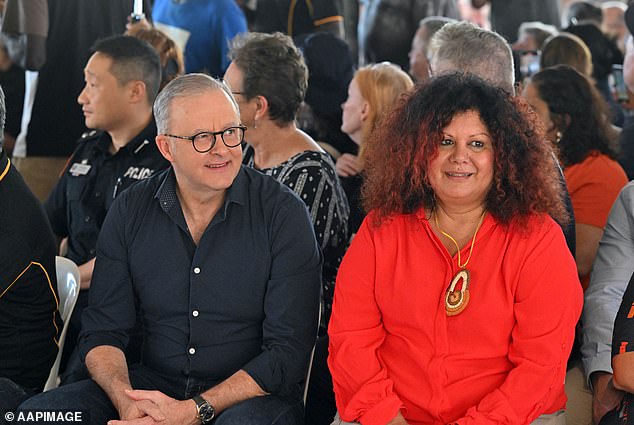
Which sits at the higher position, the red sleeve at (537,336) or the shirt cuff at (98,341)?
the red sleeve at (537,336)

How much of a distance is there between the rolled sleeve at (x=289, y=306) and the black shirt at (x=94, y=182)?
0.97 meters

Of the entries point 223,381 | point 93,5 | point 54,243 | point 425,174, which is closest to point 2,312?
point 54,243

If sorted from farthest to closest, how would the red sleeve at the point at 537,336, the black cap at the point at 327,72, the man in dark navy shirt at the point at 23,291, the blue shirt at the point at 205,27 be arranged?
the blue shirt at the point at 205,27 → the black cap at the point at 327,72 → the man in dark navy shirt at the point at 23,291 → the red sleeve at the point at 537,336

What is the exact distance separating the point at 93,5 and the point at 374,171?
2478mm

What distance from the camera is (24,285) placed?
2719mm

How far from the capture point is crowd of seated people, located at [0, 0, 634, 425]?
238 centimetres

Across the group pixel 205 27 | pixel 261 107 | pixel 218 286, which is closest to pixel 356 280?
pixel 218 286

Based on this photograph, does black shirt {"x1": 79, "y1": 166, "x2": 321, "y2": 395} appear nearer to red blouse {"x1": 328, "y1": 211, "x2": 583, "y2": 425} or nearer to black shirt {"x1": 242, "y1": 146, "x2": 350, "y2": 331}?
red blouse {"x1": 328, "y1": 211, "x2": 583, "y2": 425}

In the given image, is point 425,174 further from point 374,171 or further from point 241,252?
point 241,252

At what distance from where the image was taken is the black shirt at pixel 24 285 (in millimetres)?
2674

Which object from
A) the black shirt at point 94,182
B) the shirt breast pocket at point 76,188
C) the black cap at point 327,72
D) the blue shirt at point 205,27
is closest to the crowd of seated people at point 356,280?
the black shirt at point 94,182

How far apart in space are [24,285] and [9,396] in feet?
1.05

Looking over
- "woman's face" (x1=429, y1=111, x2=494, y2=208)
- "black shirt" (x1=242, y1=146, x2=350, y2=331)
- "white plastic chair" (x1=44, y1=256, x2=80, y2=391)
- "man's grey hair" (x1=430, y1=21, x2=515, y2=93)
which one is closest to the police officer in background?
"white plastic chair" (x1=44, y1=256, x2=80, y2=391)

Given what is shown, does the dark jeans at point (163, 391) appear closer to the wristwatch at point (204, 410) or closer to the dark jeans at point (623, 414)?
the wristwatch at point (204, 410)
